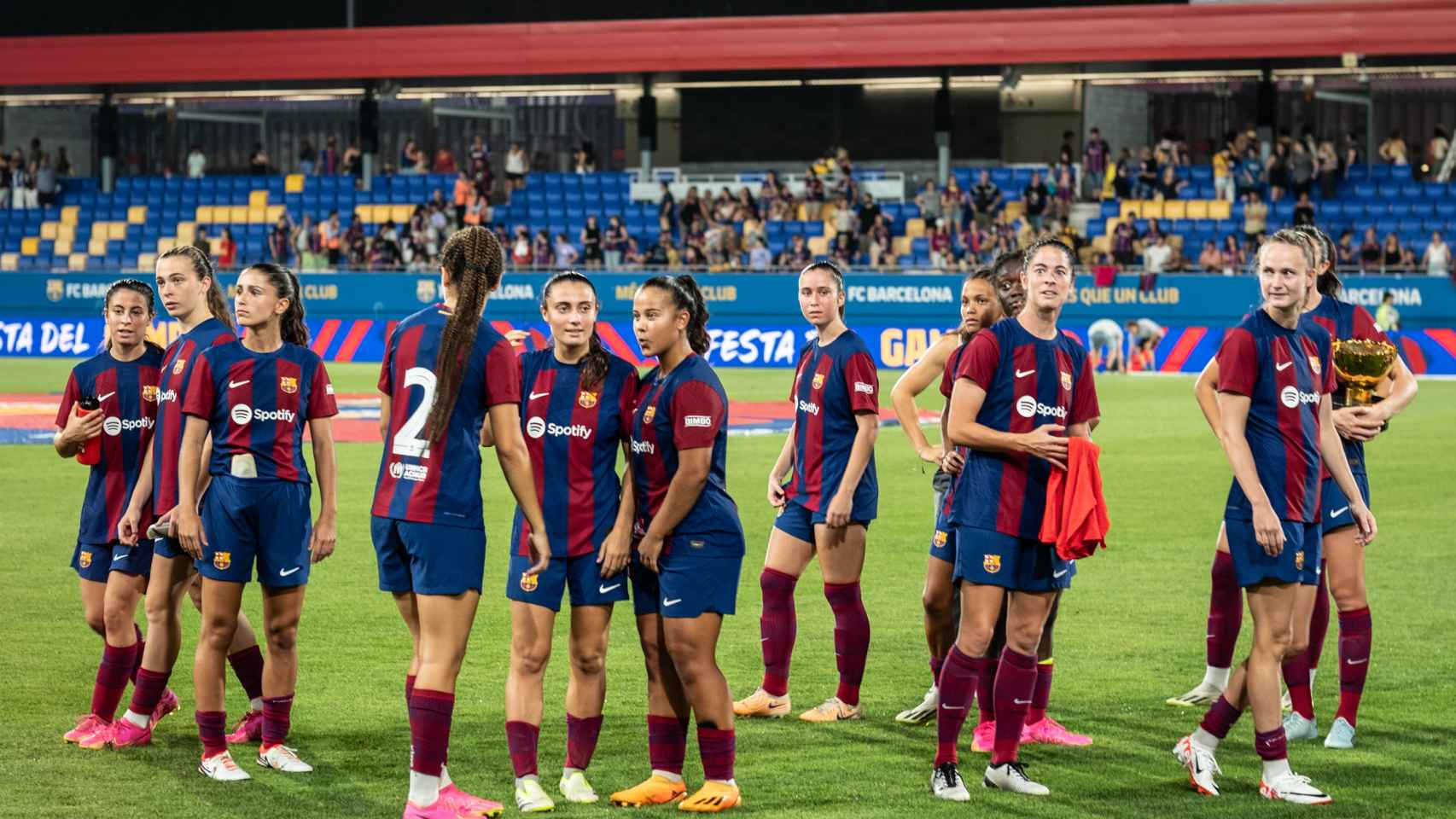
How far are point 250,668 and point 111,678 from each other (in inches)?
22.2

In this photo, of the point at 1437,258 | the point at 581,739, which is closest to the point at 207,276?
the point at 581,739

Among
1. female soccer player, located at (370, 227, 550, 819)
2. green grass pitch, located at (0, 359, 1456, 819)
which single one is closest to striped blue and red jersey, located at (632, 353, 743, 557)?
female soccer player, located at (370, 227, 550, 819)

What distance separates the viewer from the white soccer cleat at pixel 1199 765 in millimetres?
6750

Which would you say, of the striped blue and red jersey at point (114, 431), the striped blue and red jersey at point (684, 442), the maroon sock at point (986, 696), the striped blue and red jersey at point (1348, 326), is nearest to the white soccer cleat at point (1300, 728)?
the striped blue and red jersey at point (1348, 326)

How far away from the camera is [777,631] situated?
26.8ft

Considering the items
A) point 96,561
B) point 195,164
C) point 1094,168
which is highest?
point 195,164

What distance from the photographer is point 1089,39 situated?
38156mm

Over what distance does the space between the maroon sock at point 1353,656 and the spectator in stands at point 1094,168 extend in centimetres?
3118

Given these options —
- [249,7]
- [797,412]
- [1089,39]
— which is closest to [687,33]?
[1089,39]

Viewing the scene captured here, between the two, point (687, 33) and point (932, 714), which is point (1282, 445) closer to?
point (932, 714)

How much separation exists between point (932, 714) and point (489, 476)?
A: 1037 centimetres

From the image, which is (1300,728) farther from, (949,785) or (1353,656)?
(949,785)

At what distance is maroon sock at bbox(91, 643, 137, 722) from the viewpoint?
7.47 m

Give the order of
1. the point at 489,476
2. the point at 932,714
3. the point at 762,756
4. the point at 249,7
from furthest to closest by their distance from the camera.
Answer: the point at 249,7
the point at 489,476
the point at 932,714
the point at 762,756
